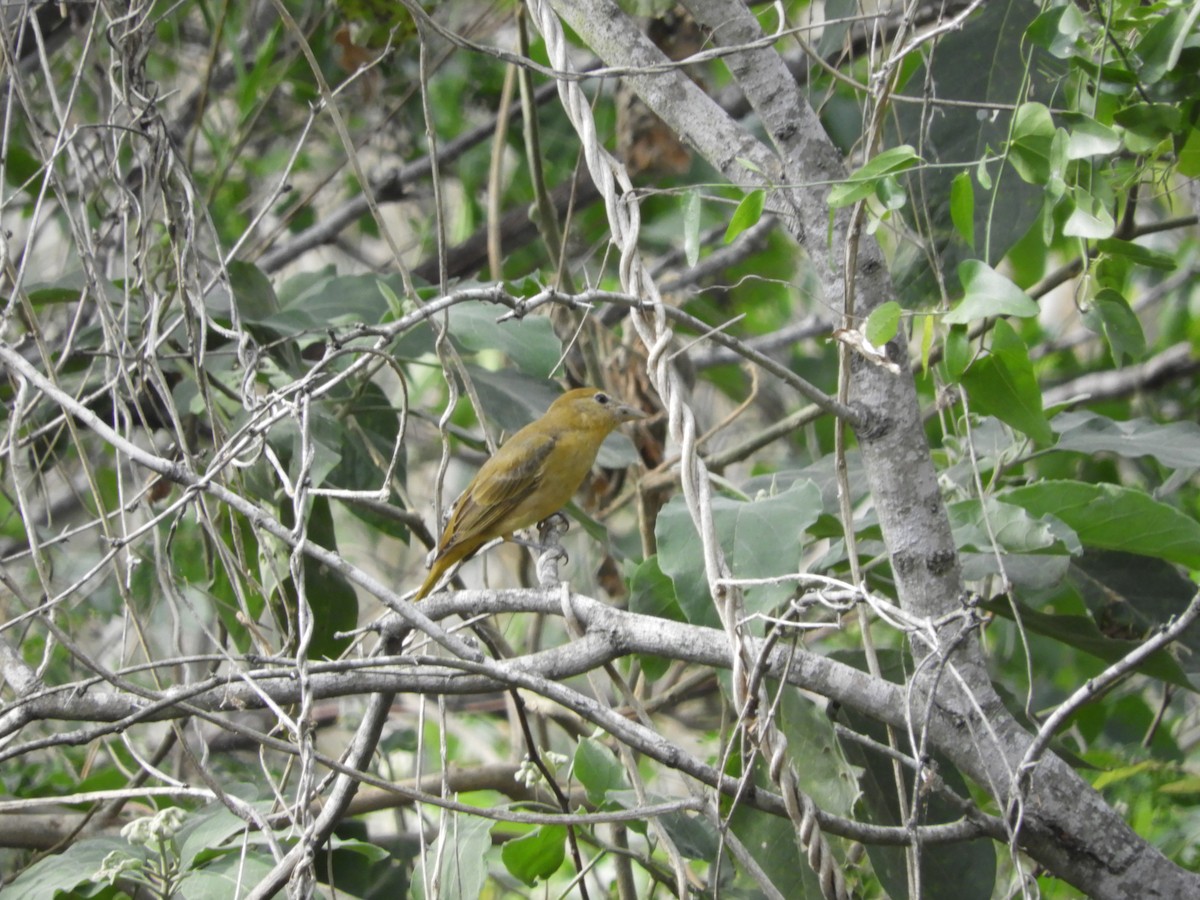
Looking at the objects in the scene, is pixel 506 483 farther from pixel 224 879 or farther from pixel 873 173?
pixel 873 173

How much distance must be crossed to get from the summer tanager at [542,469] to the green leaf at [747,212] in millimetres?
2099

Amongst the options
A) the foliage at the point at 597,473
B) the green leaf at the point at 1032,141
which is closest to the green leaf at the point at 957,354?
the foliage at the point at 597,473

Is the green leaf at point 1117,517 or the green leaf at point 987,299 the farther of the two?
the green leaf at point 1117,517

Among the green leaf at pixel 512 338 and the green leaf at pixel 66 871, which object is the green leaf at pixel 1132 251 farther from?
the green leaf at pixel 66 871

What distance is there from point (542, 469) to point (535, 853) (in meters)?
1.83

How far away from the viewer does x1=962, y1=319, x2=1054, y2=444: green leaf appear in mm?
1812

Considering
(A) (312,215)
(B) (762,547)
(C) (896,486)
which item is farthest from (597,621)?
(A) (312,215)

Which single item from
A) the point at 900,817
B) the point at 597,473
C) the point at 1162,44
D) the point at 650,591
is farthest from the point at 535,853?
the point at 597,473

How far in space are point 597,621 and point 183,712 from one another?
0.72 metres

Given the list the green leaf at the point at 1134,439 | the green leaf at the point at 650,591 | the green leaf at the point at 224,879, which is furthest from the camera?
the green leaf at the point at 1134,439

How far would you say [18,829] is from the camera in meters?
2.85

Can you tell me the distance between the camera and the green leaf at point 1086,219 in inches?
69.8

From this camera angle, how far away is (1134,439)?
2.73 metres

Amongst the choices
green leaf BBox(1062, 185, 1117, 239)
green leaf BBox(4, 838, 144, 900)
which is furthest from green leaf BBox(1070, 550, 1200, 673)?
green leaf BBox(4, 838, 144, 900)
